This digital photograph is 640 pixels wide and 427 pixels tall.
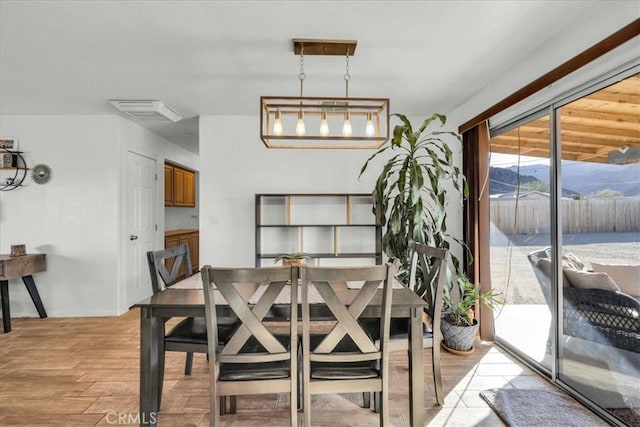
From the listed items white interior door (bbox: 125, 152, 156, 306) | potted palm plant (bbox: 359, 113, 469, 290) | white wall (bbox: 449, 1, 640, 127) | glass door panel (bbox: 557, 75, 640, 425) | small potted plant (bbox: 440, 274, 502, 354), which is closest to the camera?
white wall (bbox: 449, 1, 640, 127)

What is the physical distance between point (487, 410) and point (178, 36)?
10.3 feet

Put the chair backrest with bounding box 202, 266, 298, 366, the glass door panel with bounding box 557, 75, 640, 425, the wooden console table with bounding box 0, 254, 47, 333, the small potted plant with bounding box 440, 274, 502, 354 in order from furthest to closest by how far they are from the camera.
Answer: the wooden console table with bounding box 0, 254, 47, 333
the small potted plant with bounding box 440, 274, 502, 354
the glass door panel with bounding box 557, 75, 640, 425
the chair backrest with bounding box 202, 266, 298, 366

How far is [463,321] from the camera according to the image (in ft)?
9.26

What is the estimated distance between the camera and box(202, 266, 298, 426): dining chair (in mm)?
1475

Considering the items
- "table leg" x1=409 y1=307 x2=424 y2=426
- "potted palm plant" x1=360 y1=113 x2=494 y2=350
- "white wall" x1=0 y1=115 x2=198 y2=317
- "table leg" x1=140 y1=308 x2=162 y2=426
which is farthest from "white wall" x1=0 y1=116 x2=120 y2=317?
"table leg" x1=409 y1=307 x2=424 y2=426

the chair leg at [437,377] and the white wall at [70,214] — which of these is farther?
the white wall at [70,214]

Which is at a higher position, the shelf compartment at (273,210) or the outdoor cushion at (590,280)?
the shelf compartment at (273,210)

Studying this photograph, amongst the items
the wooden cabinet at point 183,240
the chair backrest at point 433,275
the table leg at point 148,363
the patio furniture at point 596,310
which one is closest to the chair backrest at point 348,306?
the chair backrest at point 433,275

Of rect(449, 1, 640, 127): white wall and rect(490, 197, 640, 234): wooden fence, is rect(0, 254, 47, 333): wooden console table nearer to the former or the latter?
rect(490, 197, 640, 234): wooden fence

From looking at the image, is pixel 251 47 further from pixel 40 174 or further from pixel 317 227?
pixel 40 174

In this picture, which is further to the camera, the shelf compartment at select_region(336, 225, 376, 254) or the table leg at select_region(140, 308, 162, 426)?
the shelf compartment at select_region(336, 225, 376, 254)

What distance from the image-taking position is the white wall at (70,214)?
375 cm

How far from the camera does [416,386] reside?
1.76 metres

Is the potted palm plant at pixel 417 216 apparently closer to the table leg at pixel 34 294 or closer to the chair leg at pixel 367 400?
the chair leg at pixel 367 400
